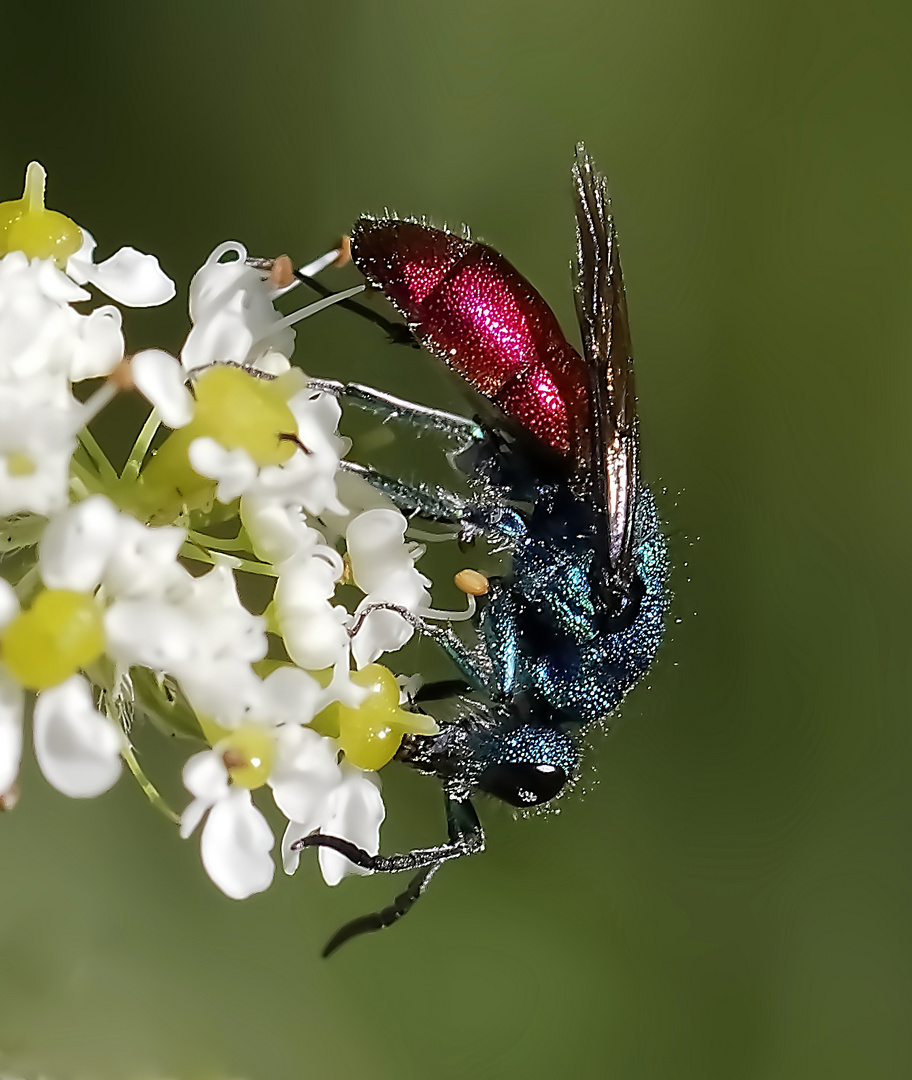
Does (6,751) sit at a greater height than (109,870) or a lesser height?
greater

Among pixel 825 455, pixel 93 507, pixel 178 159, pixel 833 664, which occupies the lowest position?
pixel 833 664

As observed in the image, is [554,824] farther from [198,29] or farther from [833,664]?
[198,29]

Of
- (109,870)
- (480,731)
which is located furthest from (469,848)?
(109,870)

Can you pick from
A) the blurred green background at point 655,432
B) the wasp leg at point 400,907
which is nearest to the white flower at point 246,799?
the wasp leg at point 400,907

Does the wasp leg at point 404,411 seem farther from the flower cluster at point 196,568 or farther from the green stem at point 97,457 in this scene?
the green stem at point 97,457

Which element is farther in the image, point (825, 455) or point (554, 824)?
point (825, 455)

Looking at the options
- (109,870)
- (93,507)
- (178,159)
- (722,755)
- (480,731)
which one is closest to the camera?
(93,507)
